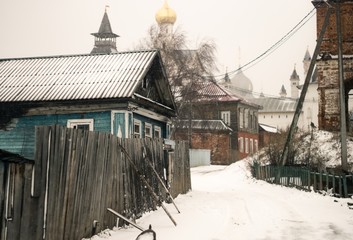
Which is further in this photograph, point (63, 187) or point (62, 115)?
point (62, 115)

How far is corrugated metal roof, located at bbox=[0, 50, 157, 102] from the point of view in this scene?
16.4 m

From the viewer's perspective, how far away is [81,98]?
1602cm

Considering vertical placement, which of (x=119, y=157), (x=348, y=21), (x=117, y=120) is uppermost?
(x=348, y=21)

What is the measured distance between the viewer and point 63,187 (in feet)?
21.3

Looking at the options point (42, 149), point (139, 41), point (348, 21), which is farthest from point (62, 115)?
point (139, 41)

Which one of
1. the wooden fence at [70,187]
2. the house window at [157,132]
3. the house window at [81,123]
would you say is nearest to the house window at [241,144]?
the house window at [157,132]

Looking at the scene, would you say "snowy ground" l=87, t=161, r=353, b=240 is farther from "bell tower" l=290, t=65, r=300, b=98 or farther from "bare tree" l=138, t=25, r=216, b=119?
"bell tower" l=290, t=65, r=300, b=98

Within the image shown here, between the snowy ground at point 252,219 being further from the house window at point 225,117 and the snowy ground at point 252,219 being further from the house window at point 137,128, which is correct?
the house window at point 225,117

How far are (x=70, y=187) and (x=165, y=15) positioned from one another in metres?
48.5

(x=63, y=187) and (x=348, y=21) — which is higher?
(x=348, y=21)

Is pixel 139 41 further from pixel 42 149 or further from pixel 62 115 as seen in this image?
pixel 42 149

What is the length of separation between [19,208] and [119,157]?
351cm

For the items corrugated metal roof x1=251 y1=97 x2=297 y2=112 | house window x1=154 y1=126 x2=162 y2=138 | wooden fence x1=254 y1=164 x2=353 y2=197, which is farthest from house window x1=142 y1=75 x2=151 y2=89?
corrugated metal roof x1=251 y1=97 x2=297 y2=112

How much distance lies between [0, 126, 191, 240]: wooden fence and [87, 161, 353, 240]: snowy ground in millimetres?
548
